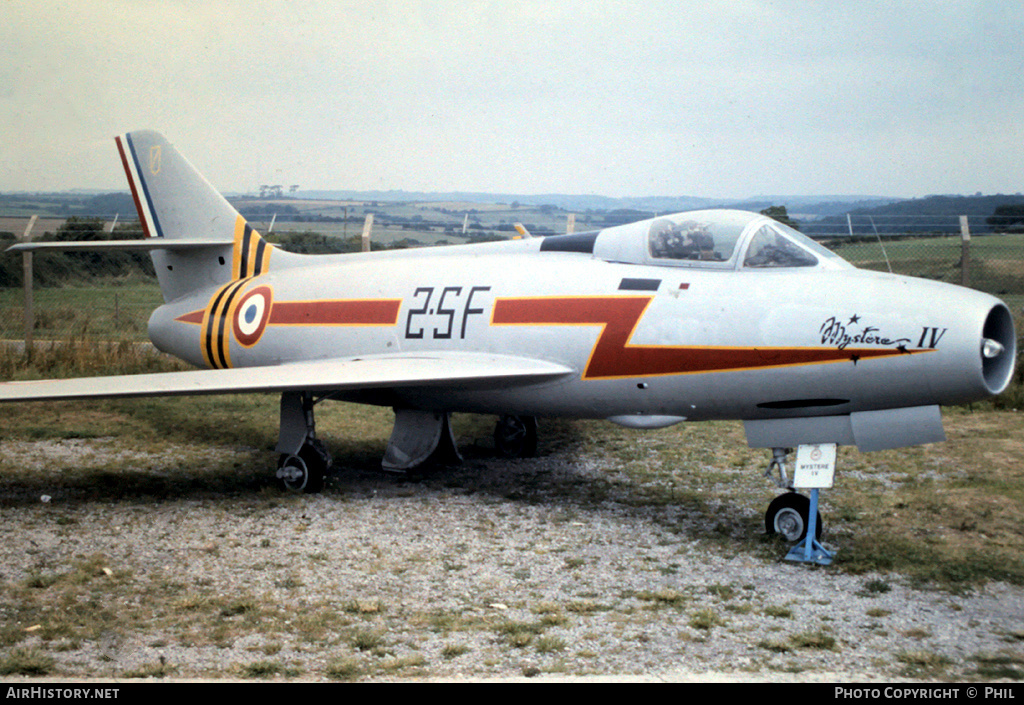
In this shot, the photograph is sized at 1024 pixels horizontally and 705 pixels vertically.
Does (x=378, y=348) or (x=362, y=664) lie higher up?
(x=378, y=348)

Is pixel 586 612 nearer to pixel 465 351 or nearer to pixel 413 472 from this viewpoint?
pixel 465 351

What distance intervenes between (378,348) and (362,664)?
4204 millimetres

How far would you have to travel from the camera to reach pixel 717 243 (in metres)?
6.63

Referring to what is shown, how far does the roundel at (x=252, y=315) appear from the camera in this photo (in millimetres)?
9047

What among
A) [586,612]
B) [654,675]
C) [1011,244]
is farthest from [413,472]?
[1011,244]

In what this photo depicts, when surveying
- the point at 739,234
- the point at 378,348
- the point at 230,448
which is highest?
the point at 739,234

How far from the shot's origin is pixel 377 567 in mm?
5848

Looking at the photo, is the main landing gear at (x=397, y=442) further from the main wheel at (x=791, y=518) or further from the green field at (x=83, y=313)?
the green field at (x=83, y=313)

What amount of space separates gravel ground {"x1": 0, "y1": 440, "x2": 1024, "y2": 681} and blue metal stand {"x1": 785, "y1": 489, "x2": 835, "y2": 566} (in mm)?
118

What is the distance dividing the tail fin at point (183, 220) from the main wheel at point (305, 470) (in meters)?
2.86

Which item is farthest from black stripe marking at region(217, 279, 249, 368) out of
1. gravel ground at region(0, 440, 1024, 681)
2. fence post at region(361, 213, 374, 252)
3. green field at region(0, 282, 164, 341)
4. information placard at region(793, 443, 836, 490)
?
information placard at region(793, 443, 836, 490)

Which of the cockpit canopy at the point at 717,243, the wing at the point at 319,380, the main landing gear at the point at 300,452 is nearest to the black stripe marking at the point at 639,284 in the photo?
the cockpit canopy at the point at 717,243

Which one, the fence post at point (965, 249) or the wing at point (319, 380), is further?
the fence post at point (965, 249)
